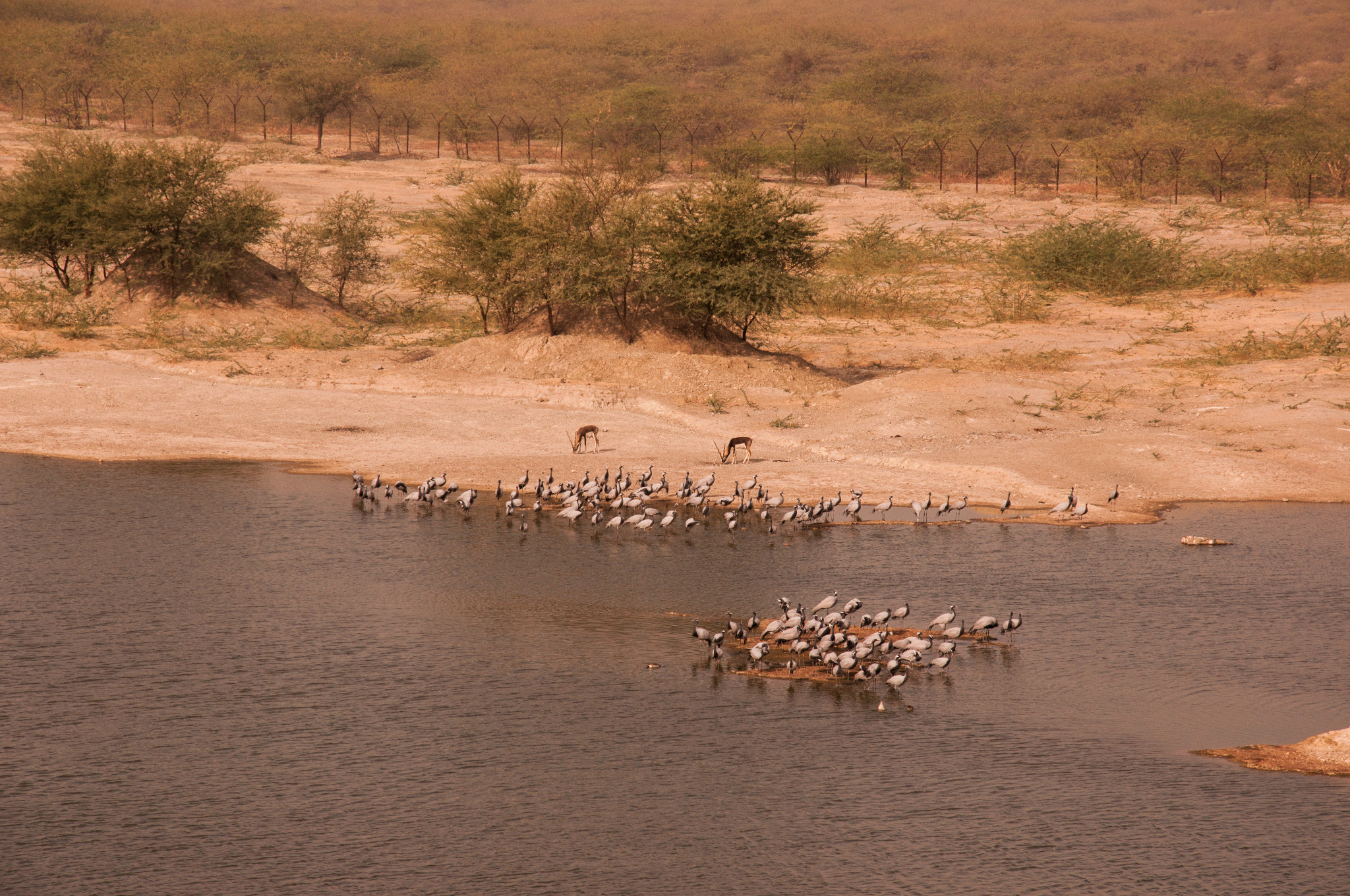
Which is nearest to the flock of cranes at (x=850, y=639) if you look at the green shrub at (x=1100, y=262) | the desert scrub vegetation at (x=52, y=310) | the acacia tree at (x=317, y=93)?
the desert scrub vegetation at (x=52, y=310)

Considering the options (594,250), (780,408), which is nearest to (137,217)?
(594,250)

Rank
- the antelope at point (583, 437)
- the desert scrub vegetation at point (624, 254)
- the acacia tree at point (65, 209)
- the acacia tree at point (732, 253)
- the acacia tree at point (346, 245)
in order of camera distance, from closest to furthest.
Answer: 1. the antelope at point (583, 437)
2. the acacia tree at point (732, 253)
3. the desert scrub vegetation at point (624, 254)
4. the acacia tree at point (65, 209)
5. the acacia tree at point (346, 245)

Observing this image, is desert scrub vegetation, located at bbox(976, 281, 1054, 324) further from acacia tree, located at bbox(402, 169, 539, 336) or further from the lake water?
the lake water

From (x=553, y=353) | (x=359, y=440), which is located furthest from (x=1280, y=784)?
(x=553, y=353)

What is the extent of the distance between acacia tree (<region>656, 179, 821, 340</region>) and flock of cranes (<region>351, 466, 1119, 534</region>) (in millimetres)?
10042

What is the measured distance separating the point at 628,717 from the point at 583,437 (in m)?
13.4

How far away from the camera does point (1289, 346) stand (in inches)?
1409

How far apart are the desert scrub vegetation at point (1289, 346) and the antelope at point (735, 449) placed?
1542 cm

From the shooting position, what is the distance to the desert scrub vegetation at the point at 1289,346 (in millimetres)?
35031

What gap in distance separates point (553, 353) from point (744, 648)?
18.6 meters

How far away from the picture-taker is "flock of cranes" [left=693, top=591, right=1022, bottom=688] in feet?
49.6

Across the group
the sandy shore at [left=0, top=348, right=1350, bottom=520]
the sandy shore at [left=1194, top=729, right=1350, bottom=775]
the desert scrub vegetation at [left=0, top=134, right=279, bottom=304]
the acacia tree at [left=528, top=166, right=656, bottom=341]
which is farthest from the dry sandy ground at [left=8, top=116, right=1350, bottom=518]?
A: the sandy shore at [left=1194, top=729, right=1350, bottom=775]

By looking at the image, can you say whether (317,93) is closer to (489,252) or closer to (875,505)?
(489,252)

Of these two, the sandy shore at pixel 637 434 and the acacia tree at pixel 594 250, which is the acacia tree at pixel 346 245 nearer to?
the acacia tree at pixel 594 250
